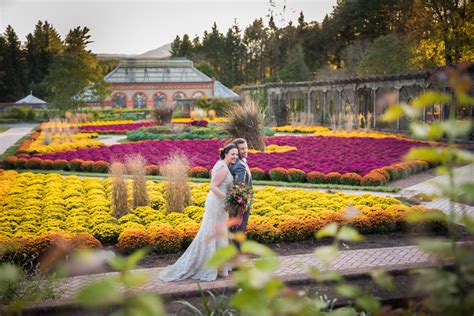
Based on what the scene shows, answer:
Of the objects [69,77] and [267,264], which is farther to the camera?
[69,77]

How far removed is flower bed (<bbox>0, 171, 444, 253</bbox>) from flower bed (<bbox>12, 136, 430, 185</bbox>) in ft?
7.84

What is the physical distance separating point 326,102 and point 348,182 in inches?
656

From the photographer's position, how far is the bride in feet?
17.8

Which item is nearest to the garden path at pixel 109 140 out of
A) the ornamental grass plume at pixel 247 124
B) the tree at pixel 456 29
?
the ornamental grass plume at pixel 247 124

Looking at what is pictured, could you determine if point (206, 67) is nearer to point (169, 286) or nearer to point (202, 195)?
point (202, 195)

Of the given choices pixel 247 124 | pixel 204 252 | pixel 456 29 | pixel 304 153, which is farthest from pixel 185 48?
pixel 204 252

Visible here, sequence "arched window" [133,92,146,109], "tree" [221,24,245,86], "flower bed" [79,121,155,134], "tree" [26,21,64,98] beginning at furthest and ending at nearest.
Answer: "tree" [221,24,245,86] < "tree" [26,21,64,98] < "arched window" [133,92,146,109] < "flower bed" [79,121,155,134]

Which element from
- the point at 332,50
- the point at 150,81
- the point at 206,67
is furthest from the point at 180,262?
the point at 206,67

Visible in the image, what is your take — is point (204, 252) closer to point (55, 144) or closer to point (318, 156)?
point (318, 156)

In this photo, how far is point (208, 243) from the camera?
17.6ft

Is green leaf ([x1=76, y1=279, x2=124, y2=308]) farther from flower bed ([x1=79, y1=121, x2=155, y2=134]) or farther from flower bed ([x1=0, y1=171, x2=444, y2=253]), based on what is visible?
flower bed ([x1=79, y1=121, x2=155, y2=134])

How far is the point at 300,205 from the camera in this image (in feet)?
28.4

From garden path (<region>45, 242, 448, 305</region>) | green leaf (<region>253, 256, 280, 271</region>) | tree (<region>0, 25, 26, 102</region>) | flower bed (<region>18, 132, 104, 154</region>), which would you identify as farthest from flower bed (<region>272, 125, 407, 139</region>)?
tree (<region>0, 25, 26, 102</region>)

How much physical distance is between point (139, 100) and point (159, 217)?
4612cm
